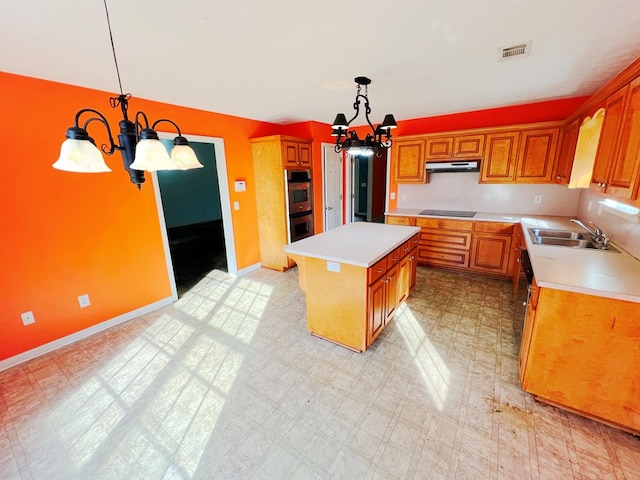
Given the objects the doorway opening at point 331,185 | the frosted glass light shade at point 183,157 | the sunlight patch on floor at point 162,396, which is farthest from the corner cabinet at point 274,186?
the frosted glass light shade at point 183,157

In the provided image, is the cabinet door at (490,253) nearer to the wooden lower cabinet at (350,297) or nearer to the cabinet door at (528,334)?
the wooden lower cabinet at (350,297)

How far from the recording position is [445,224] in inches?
154

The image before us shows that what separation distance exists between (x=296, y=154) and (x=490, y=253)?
3198mm

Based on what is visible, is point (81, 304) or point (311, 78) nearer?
point (311, 78)

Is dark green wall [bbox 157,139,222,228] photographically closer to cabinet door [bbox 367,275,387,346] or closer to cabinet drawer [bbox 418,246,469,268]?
cabinet drawer [bbox 418,246,469,268]

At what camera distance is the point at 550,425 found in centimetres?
169

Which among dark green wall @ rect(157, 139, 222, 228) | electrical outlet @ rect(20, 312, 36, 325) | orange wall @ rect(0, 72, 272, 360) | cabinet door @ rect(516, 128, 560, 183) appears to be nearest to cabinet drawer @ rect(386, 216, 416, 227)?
cabinet door @ rect(516, 128, 560, 183)

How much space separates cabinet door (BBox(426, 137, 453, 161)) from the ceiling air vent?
6.09 ft

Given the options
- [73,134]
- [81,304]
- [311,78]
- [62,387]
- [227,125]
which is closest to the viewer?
[73,134]

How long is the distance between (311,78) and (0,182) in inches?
109

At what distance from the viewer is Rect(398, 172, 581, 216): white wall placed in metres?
3.64

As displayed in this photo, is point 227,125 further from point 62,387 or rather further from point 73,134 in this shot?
point 62,387

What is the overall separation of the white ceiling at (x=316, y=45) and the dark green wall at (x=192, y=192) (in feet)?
14.6

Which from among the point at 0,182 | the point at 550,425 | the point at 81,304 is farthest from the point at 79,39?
the point at 550,425
